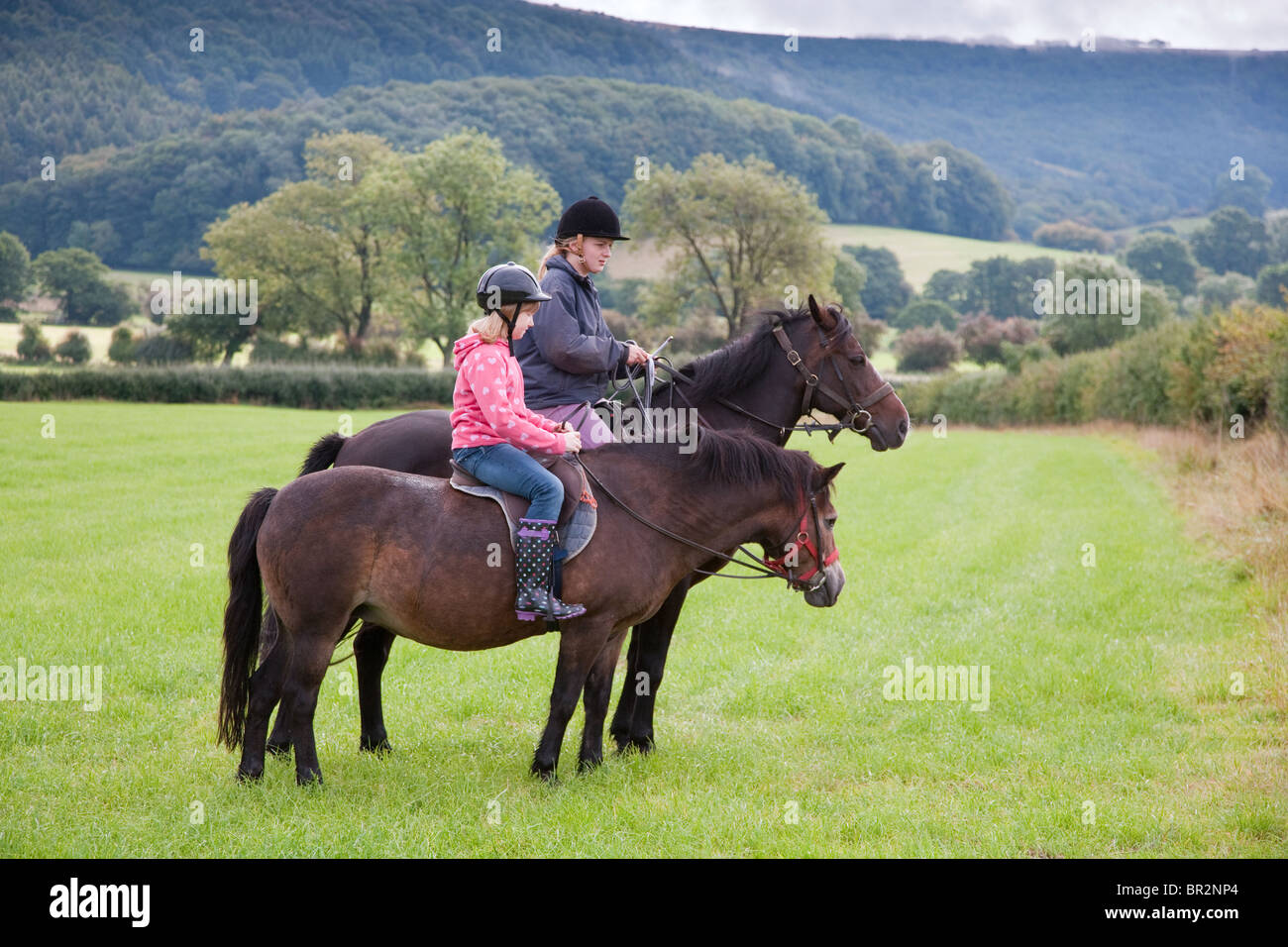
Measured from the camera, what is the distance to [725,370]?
7312 mm

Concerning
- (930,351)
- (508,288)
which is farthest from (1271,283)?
(508,288)

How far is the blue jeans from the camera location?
18.4ft

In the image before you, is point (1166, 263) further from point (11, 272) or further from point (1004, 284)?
point (11, 272)

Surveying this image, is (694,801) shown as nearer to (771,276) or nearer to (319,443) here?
(319,443)

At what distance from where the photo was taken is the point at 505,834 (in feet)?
16.7

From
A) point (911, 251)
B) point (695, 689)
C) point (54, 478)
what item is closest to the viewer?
point (695, 689)

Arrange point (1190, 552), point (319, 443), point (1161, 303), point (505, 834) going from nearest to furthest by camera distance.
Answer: point (505, 834), point (319, 443), point (1190, 552), point (1161, 303)

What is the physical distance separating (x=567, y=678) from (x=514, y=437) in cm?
143

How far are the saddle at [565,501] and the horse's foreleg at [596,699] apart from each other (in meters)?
0.69

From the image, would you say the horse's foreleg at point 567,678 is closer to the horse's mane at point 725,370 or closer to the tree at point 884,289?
the horse's mane at point 725,370

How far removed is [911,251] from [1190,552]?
115 m

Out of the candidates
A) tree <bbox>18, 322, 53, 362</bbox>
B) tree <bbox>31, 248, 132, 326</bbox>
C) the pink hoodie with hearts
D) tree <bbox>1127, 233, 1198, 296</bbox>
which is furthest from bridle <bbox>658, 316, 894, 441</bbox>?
tree <bbox>1127, 233, 1198, 296</bbox>

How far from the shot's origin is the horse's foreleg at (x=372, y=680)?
21.6 ft
